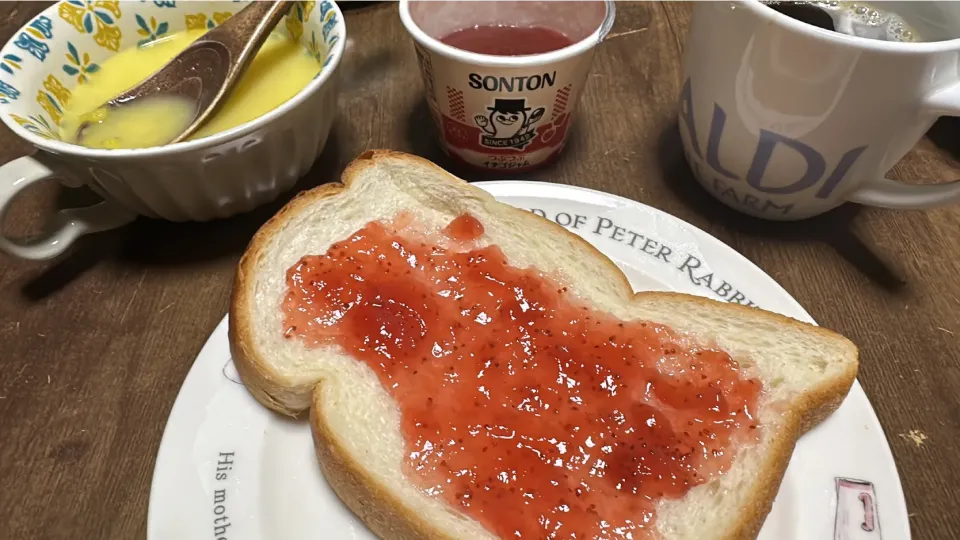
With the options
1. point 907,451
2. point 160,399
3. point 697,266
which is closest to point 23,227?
point 160,399

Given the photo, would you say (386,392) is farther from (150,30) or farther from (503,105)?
(150,30)

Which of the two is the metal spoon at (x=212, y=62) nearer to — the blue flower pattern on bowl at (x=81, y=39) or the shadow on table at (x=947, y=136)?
the blue flower pattern on bowl at (x=81, y=39)

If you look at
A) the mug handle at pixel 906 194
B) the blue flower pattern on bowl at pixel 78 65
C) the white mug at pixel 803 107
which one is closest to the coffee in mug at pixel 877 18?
the white mug at pixel 803 107

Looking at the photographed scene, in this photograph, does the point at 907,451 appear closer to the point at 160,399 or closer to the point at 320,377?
the point at 320,377

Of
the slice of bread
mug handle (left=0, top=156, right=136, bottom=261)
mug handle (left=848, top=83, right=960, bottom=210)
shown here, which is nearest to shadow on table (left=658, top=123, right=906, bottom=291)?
mug handle (left=848, top=83, right=960, bottom=210)

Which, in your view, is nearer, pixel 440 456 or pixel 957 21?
pixel 440 456

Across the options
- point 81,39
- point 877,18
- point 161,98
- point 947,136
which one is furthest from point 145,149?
point 947,136
